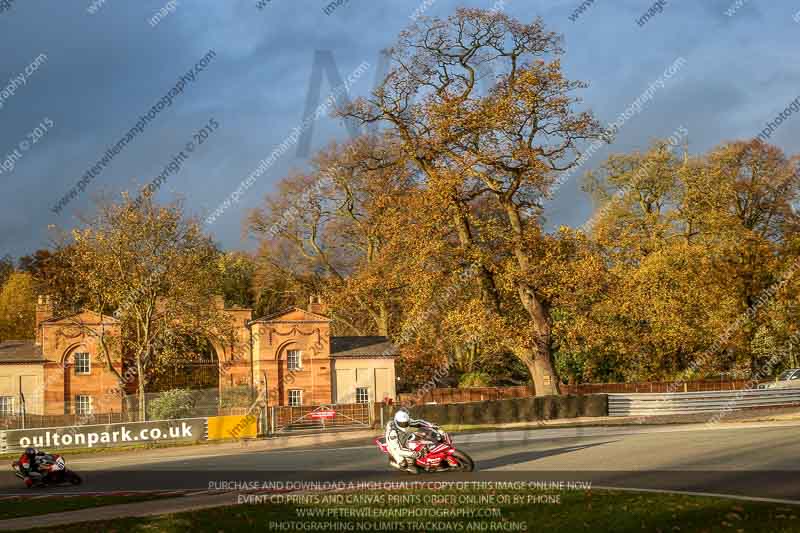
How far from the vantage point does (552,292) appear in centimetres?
4119

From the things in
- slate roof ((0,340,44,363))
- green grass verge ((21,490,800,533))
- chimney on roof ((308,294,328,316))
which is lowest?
green grass verge ((21,490,800,533))

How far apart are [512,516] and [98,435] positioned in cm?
3050

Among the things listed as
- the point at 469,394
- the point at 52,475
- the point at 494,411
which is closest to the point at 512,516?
the point at 52,475

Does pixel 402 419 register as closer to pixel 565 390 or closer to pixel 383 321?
pixel 565 390

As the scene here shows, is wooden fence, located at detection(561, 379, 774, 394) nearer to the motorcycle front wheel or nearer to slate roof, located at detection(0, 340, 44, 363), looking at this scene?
slate roof, located at detection(0, 340, 44, 363)

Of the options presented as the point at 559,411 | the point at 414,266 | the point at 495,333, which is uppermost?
the point at 414,266

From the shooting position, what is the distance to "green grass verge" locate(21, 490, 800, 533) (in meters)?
12.2

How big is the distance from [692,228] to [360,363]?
25936 millimetres

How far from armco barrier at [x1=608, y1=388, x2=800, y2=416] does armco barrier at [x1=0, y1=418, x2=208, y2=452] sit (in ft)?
68.8

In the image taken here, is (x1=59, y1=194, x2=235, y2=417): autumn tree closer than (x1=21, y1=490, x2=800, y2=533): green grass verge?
No

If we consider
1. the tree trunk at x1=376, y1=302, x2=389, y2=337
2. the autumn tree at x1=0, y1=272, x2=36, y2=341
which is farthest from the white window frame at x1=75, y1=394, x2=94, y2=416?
the autumn tree at x1=0, y1=272, x2=36, y2=341

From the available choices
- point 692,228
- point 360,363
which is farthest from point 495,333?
point 692,228

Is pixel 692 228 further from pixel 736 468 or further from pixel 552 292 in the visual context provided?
pixel 736 468

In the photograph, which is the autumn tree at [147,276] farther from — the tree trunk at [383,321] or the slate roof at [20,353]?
the tree trunk at [383,321]
